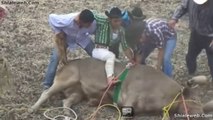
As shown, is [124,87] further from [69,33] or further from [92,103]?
[69,33]

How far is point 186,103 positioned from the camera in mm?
6840

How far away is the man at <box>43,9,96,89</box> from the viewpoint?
24.1 ft

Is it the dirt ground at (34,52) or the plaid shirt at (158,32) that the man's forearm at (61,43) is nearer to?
the dirt ground at (34,52)

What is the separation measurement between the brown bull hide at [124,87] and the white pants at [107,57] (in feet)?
0.25

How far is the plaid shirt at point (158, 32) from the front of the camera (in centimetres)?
777

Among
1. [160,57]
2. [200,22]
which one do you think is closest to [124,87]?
[160,57]

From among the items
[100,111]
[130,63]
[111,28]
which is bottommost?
[100,111]

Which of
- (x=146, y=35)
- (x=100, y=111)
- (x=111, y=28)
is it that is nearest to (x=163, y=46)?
(x=146, y=35)

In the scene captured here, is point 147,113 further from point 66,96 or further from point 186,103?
point 66,96

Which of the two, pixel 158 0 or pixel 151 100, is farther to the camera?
pixel 158 0

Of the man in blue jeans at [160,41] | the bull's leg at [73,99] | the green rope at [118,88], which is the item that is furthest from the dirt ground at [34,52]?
the man in blue jeans at [160,41]

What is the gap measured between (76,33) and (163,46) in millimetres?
1257

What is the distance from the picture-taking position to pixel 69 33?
756 centimetres

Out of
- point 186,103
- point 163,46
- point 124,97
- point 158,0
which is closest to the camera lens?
point 186,103
